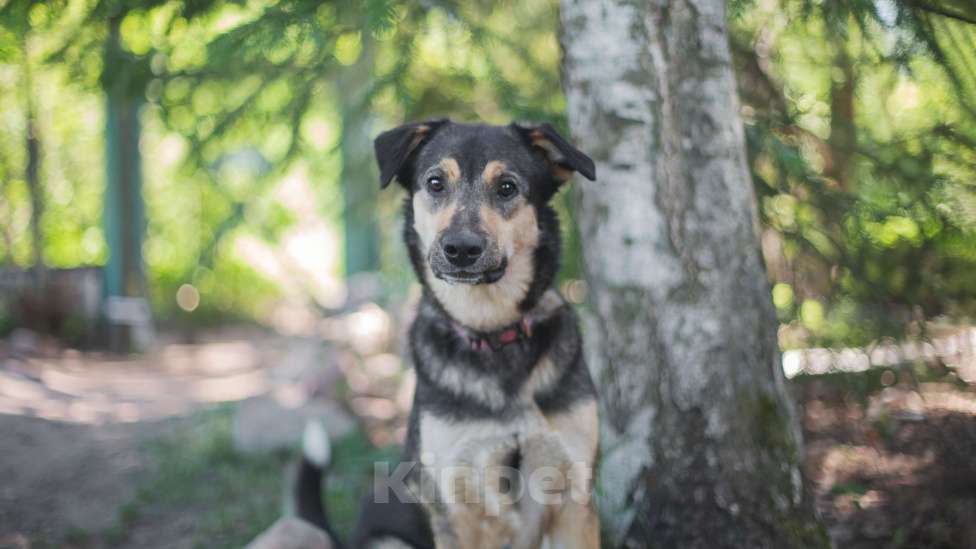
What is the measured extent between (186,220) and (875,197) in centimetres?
1076

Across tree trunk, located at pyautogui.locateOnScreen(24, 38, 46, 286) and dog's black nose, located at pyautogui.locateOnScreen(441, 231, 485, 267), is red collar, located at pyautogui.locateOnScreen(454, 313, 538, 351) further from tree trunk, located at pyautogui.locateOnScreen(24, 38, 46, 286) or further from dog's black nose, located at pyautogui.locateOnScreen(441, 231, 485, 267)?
tree trunk, located at pyautogui.locateOnScreen(24, 38, 46, 286)

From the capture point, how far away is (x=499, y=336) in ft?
11.5

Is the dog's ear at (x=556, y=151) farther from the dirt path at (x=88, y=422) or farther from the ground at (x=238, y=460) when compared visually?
the dirt path at (x=88, y=422)

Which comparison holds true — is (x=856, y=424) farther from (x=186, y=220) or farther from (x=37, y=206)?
(x=186, y=220)

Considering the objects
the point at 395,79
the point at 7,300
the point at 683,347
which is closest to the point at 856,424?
the point at 683,347

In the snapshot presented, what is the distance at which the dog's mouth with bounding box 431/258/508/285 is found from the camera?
326 centimetres

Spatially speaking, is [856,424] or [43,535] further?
[856,424]

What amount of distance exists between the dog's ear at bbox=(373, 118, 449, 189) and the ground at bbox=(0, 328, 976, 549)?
2418 mm

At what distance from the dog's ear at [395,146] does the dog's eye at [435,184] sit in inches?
6.3

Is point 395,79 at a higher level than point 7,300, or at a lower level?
higher

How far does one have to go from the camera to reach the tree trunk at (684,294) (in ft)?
11.8

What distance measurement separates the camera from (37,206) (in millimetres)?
9328

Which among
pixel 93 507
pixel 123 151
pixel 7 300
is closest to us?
pixel 93 507

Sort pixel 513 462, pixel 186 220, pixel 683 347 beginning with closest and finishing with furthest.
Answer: pixel 513 462, pixel 683 347, pixel 186 220
